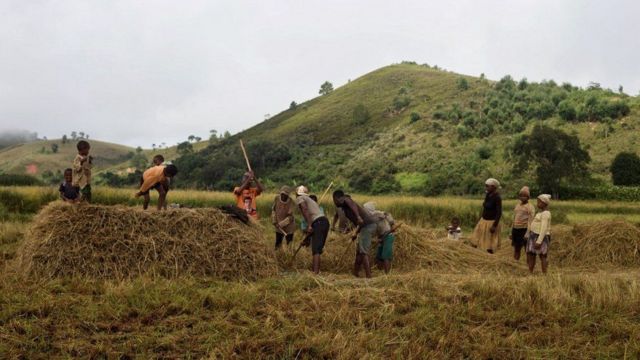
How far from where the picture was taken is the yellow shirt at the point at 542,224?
30.7 feet

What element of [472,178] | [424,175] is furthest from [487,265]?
[424,175]

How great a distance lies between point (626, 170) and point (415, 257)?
27.9m

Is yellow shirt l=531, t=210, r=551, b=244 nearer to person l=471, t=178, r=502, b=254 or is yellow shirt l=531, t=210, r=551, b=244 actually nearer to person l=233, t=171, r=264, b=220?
person l=471, t=178, r=502, b=254

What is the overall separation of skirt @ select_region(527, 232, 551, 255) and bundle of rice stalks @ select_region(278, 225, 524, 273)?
2.58ft

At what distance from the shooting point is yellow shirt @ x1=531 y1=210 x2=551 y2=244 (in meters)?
9.37

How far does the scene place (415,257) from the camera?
34.3ft

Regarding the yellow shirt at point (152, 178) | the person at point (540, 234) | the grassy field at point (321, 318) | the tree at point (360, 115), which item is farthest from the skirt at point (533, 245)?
the tree at point (360, 115)

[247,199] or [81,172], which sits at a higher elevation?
[81,172]

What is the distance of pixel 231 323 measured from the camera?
20.0 ft

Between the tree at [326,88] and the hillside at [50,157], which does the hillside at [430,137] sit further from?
the hillside at [50,157]

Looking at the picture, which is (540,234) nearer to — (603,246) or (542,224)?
(542,224)

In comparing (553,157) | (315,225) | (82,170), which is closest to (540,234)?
(315,225)

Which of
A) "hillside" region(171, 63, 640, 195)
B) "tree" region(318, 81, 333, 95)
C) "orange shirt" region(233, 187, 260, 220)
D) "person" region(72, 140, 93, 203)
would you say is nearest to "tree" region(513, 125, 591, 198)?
"hillside" region(171, 63, 640, 195)

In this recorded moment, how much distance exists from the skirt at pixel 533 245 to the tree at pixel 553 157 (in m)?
24.9
